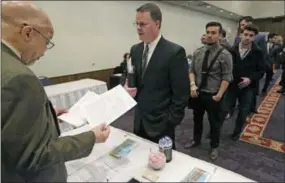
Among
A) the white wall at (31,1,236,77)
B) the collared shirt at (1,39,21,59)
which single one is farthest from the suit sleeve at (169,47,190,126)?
the white wall at (31,1,236,77)

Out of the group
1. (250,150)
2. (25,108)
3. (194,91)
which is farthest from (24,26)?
(250,150)

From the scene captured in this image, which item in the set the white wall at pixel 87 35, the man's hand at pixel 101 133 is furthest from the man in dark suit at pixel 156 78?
the white wall at pixel 87 35

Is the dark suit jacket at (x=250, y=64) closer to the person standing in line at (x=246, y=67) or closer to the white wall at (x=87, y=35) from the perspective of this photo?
the person standing in line at (x=246, y=67)

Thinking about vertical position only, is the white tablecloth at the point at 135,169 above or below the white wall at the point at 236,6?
below

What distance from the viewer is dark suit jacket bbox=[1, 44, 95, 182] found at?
0.52 m

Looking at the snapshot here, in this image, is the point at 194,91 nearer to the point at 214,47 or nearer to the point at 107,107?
the point at 214,47

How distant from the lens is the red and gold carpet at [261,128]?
2.53 metres

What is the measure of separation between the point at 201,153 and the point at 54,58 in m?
2.65

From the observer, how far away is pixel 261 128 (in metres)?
2.97

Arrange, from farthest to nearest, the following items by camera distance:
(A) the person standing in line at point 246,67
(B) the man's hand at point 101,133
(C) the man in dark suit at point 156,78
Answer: (A) the person standing in line at point 246,67 → (C) the man in dark suit at point 156,78 → (B) the man's hand at point 101,133

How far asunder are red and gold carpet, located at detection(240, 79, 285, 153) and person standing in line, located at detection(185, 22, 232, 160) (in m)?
0.73

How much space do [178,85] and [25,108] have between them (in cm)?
95

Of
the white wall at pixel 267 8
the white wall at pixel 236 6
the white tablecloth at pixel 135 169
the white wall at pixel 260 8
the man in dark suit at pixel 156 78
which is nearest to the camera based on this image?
the white tablecloth at pixel 135 169

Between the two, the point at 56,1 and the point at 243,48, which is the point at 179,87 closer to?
the point at 243,48
